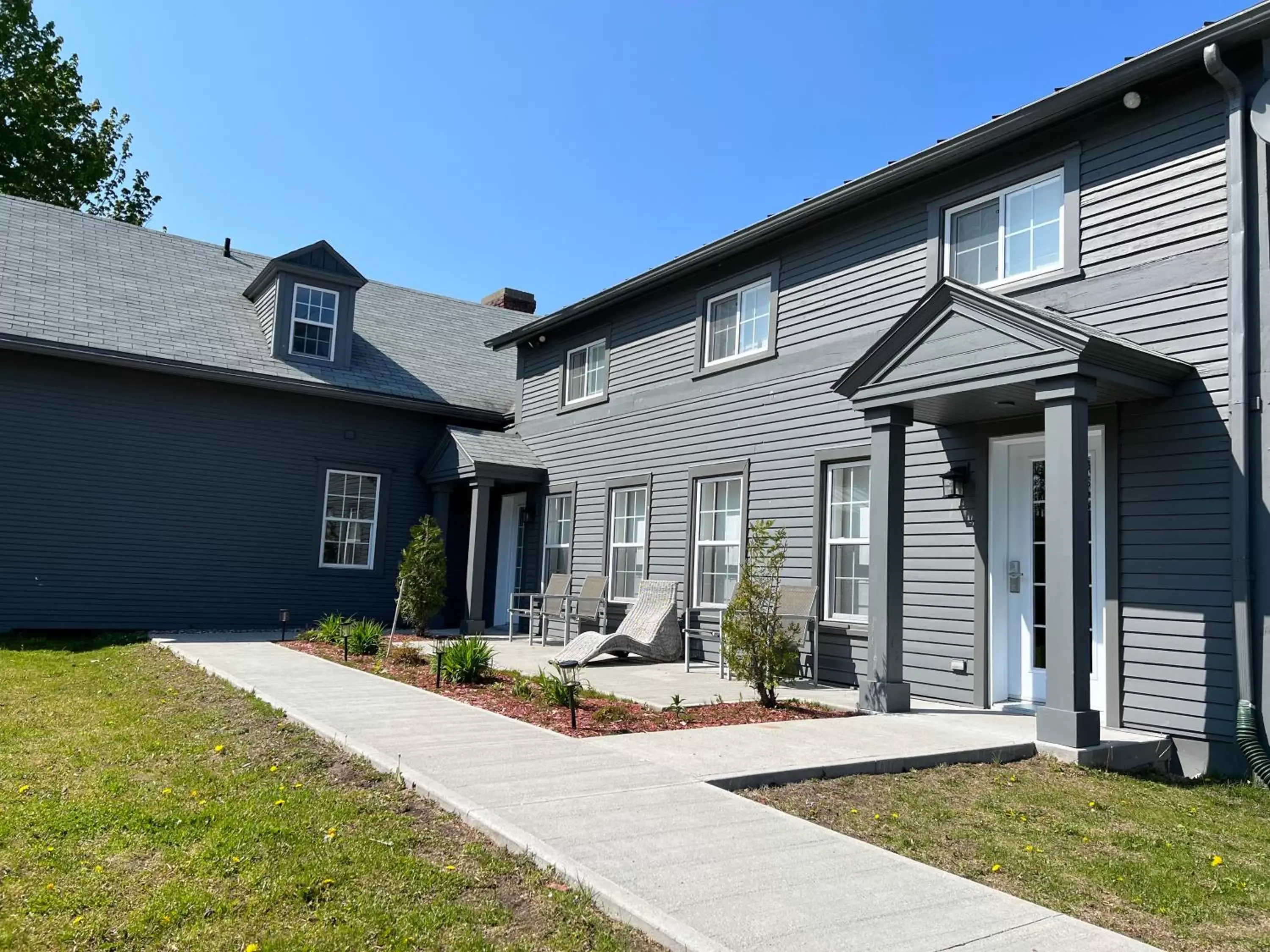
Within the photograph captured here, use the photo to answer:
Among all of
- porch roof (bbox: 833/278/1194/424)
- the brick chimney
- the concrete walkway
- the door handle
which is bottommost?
the concrete walkway

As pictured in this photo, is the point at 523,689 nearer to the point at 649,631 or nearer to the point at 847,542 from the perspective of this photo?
the point at 649,631

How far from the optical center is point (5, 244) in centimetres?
1318

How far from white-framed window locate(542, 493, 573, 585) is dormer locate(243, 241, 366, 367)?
4052 millimetres

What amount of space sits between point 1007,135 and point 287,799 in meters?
7.04

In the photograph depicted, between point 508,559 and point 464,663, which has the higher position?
point 508,559

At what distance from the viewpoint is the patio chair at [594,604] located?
1204cm

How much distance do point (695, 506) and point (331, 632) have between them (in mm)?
4561

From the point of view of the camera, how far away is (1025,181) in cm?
764

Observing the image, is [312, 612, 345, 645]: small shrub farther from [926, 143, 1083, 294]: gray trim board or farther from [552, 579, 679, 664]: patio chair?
[926, 143, 1083, 294]: gray trim board

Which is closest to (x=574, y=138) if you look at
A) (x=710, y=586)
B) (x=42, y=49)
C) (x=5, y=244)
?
(x=710, y=586)

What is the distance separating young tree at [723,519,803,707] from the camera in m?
7.10

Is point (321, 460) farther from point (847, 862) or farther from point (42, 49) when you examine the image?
point (42, 49)

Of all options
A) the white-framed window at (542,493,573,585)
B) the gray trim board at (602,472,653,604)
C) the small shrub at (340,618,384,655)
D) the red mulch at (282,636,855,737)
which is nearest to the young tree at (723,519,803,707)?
the red mulch at (282,636,855,737)

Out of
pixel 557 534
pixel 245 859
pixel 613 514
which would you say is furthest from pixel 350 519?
pixel 245 859
